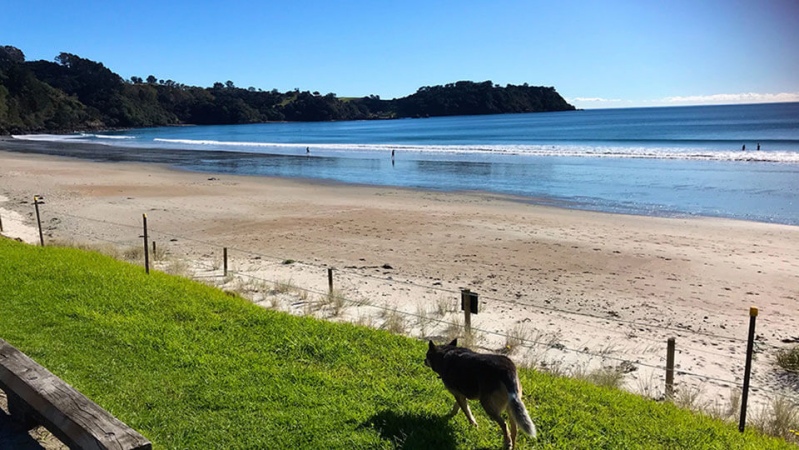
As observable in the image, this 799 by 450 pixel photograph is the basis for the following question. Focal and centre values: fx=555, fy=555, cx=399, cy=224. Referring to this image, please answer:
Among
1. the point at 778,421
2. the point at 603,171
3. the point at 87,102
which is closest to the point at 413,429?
the point at 778,421

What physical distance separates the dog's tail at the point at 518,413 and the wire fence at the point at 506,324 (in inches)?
127

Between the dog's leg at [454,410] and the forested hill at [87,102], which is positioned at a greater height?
the forested hill at [87,102]

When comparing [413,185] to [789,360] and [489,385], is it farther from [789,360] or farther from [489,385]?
[489,385]

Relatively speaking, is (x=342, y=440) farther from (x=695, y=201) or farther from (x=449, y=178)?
(x=449, y=178)

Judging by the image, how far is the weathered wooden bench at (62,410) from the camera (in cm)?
297

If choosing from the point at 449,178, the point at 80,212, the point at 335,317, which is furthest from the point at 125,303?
the point at 449,178

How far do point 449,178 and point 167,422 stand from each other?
30148 mm

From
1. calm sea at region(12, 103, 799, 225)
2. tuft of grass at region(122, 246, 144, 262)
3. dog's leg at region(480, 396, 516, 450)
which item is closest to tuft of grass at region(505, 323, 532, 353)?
dog's leg at region(480, 396, 516, 450)

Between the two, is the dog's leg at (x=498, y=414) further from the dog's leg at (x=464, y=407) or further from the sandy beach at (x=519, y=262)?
the sandy beach at (x=519, y=262)

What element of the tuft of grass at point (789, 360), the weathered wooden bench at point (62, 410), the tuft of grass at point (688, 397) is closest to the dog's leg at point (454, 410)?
the weathered wooden bench at point (62, 410)

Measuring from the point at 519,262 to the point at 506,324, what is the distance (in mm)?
4595

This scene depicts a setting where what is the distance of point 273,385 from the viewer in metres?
5.04

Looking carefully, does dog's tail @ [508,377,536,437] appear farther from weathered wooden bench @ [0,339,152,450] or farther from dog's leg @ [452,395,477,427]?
weathered wooden bench @ [0,339,152,450]

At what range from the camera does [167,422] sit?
14.5 feet
